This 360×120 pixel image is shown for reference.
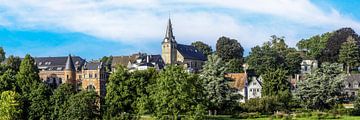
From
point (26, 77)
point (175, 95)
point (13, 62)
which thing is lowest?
point (175, 95)

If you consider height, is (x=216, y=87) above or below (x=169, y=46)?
below

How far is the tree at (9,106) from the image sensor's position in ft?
212

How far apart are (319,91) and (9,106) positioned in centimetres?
3762

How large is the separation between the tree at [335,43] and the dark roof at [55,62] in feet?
156

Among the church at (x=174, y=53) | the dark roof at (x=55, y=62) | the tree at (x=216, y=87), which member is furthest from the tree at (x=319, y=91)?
the church at (x=174, y=53)

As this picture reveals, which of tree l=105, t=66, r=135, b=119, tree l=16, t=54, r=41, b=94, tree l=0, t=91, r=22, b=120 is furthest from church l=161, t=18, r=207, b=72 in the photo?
tree l=0, t=91, r=22, b=120

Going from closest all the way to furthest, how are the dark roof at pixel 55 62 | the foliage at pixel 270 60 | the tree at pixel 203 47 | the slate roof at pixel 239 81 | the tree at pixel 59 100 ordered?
the tree at pixel 59 100 < the slate roof at pixel 239 81 < the dark roof at pixel 55 62 < the foliage at pixel 270 60 < the tree at pixel 203 47

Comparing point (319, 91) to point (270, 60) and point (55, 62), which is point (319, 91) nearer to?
point (270, 60)

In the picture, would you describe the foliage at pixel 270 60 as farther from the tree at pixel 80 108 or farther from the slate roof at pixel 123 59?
the tree at pixel 80 108

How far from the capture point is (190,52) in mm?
123438

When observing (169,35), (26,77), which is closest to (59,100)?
(26,77)

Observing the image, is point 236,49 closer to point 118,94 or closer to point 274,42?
point 274,42

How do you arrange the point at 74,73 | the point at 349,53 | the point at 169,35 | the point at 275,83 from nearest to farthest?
1. the point at 275,83
2. the point at 74,73
3. the point at 349,53
4. the point at 169,35

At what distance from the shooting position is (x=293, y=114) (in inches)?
2707
